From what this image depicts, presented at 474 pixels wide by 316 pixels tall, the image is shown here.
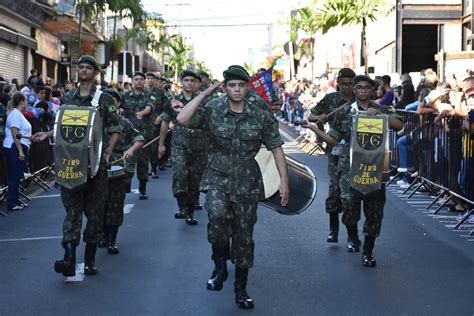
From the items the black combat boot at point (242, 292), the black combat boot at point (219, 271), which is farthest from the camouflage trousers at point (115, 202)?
the black combat boot at point (242, 292)

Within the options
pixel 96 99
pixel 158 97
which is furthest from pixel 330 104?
pixel 158 97

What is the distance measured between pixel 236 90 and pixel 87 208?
6.94 ft

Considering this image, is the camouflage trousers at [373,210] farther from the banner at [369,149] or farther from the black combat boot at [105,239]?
the black combat boot at [105,239]

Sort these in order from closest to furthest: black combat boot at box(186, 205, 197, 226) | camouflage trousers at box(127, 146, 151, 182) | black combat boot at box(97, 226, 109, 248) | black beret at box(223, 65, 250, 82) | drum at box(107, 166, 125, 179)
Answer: black beret at box(223, 65, 250, 82)
drum at box(107, 166, 125, 179)
black combat boot at box(97, 226, 109, 248)
black combat boot at box(186, 205, 197, 226)
camouflage trousers at box(127, 146, 151, 182)

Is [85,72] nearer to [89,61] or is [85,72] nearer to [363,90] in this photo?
[89,61]

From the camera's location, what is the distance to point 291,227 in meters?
12.1

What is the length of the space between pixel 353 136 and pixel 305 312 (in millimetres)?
2436

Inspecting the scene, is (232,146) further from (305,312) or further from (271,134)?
(305,312)

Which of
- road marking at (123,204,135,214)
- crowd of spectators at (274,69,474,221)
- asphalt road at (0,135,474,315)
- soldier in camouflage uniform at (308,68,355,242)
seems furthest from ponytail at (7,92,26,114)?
soldier in camouflage uniform at (308,68,355,242)

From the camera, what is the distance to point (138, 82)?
639 inches

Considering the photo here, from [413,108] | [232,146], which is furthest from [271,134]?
[413,108]

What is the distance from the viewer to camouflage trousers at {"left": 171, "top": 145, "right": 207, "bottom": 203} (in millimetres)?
12547

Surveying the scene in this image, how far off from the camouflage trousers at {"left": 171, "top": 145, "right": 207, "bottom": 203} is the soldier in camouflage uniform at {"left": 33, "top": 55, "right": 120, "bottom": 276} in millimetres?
3580

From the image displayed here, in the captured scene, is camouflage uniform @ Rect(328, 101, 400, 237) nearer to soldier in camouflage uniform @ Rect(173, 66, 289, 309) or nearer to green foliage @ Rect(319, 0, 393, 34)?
soldier in camouflage uniform @ Rect(173, 66, 289, 309)
